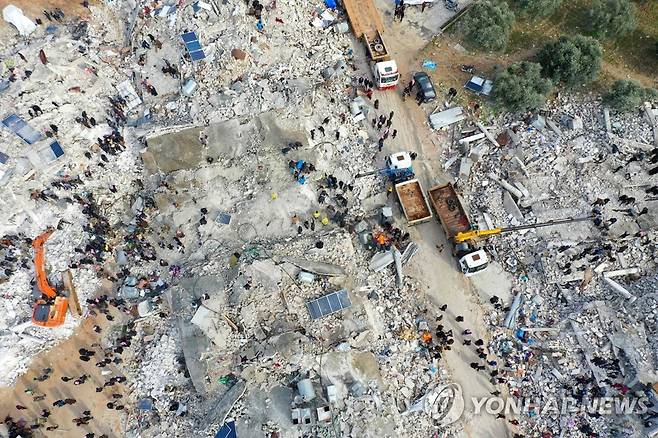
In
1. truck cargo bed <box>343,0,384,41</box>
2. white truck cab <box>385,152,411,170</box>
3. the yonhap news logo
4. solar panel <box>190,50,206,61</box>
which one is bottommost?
the yonhap news logo

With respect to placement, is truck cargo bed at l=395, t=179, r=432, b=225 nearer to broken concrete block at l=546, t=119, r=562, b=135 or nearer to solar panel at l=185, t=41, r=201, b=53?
broken concrete block at l=546, t=119, r=562, b=135

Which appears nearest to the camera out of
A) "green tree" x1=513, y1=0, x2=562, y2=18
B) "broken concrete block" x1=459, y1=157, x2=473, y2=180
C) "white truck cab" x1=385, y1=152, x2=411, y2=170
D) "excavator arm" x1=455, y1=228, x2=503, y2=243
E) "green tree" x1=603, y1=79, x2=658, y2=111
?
"excavator arm" x1=455, y1=228, x2=503, y2=243

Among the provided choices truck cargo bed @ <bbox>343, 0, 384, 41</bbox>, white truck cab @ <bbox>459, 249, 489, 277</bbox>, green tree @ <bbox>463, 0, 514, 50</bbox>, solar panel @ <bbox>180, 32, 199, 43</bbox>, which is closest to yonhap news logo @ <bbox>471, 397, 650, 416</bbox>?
white truck cab @ <bbox>459, 249, 489, 277</bbox>

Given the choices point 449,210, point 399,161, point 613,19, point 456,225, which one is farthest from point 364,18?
point 613,19

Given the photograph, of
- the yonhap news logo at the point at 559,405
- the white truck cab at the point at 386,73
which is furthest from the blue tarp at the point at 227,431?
the white truck cab at the point at 386,73

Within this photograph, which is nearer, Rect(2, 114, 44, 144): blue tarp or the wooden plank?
the wooden plank

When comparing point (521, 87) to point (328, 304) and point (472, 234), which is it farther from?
point (328, 304)

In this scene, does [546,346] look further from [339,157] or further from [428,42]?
[428,42]
